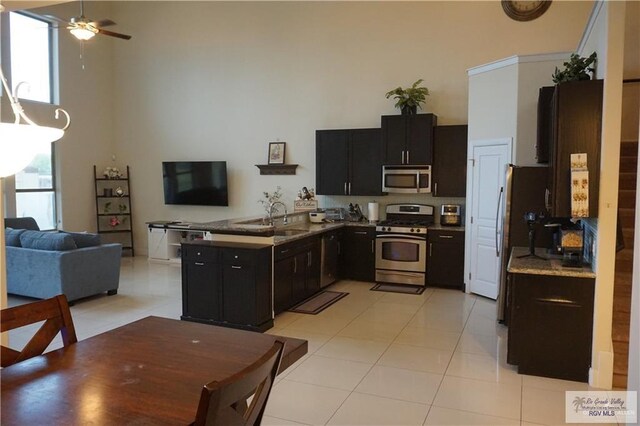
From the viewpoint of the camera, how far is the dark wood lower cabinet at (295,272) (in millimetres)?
5309

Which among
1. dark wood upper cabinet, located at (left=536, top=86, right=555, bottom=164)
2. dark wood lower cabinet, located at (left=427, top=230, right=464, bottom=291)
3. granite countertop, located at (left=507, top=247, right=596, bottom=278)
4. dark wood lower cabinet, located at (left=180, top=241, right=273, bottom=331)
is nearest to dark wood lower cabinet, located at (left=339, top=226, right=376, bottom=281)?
dark wood lower cabinet, located at (left=427, top=230, right=464, bottom=291)

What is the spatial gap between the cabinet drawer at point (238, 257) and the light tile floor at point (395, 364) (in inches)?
31.1

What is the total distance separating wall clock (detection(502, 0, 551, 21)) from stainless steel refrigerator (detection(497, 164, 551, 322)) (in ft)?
9.34

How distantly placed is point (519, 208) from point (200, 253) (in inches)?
139

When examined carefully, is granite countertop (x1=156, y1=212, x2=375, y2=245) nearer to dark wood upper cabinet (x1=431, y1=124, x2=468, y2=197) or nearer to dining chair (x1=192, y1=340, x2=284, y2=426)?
dark wood upper cabinet (x1=431, y1=124, x2=468, y2=197)

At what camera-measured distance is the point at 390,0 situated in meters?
7.55

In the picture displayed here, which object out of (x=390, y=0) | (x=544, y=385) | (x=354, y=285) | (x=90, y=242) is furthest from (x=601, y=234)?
(x=90, y=242)

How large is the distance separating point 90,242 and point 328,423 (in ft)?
15.7

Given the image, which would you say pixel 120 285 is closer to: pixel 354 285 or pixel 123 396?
pixel 354 285

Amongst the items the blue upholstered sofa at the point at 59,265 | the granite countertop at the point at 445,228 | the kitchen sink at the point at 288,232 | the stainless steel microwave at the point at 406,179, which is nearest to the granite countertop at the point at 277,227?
the kitchen sink at the point at 288,232

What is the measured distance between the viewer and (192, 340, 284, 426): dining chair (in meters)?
1.31

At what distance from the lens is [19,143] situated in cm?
151

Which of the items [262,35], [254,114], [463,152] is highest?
[262,35]

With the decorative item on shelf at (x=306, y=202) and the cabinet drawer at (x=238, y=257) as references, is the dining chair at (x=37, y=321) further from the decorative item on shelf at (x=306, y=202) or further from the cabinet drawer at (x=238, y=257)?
the decorative item on shelf at (x=306, y=202)
